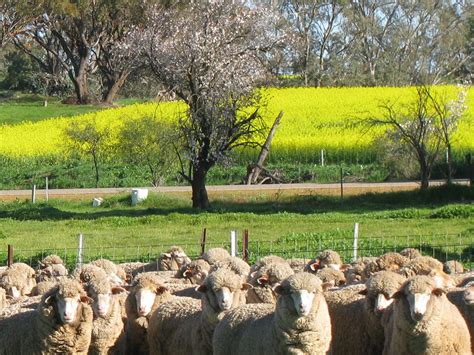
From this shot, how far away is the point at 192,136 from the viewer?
120 feet

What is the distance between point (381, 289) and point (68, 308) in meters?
3.40

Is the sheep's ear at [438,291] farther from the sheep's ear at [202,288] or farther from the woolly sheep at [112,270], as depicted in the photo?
the woolly sheep at [112,270]

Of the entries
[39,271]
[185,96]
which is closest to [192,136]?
[185,96]

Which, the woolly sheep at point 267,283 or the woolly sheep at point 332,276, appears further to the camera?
the woolly sheep at point 332,276

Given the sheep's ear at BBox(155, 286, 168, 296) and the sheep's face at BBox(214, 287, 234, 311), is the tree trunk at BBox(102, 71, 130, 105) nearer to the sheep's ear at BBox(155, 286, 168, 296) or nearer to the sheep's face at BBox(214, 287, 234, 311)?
the sheep's ear at BBox(155, 286, 168, 296)

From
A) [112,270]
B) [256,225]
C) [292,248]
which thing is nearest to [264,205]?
[256,225]

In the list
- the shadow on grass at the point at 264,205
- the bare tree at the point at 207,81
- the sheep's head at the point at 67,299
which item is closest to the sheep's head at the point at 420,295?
the sheep's head at the point at 67,299

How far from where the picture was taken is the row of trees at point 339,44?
78.9m

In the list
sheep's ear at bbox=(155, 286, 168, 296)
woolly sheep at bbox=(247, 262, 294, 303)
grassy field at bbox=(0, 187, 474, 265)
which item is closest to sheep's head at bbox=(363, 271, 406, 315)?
woolly sheep at bbox=(247, 262, 294, 303)

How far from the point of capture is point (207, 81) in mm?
36969

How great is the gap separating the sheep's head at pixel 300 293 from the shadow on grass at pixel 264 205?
2333 cm

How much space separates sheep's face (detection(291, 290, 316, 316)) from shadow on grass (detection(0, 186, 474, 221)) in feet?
77.0

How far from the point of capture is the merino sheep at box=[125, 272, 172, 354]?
14023 millimetres

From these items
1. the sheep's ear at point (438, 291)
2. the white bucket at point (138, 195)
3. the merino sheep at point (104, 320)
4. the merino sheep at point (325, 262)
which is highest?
the white bucket at point (138, 195)
